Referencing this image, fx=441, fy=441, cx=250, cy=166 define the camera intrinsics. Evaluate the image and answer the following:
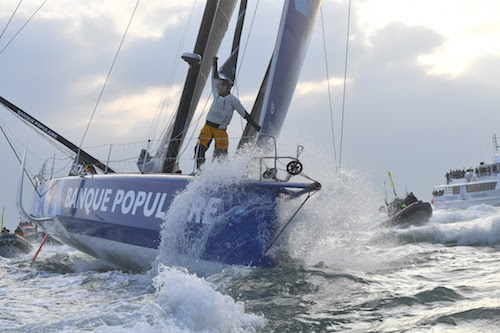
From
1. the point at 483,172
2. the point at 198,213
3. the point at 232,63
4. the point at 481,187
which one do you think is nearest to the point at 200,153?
the point at 198,213

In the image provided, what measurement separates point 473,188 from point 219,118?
95.2 feet

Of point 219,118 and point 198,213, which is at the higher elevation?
point 219,118

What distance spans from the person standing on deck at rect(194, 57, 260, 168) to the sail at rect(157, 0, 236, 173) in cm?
163

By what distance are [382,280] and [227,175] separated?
1804 mm

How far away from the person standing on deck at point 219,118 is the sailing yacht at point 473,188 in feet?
89.2

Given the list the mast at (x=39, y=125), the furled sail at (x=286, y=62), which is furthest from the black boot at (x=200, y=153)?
the mast at (x=39, y=125)

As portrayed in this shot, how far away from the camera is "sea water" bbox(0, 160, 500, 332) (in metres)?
2.75

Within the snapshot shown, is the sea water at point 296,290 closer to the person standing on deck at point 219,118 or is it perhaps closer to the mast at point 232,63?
the person standing on deck at point 219,118

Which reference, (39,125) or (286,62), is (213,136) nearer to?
(286,62)

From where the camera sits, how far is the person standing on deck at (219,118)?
5.56 metres

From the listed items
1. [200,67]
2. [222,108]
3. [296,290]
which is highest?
[200,67]

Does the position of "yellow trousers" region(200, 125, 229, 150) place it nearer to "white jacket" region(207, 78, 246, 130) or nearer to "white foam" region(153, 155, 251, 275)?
"white jacket" region(207, 78, 246, 130)

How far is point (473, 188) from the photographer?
30000 mm

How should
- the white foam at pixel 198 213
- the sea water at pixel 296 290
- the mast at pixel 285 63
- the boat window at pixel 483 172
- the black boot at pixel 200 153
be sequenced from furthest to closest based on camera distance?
the boat window at pixel 483 172 → the mast at pixel 285 63 → the black boot at pixel 200 153 → the white foam at pixel 198 213 → the sea water at pixel 296 290
